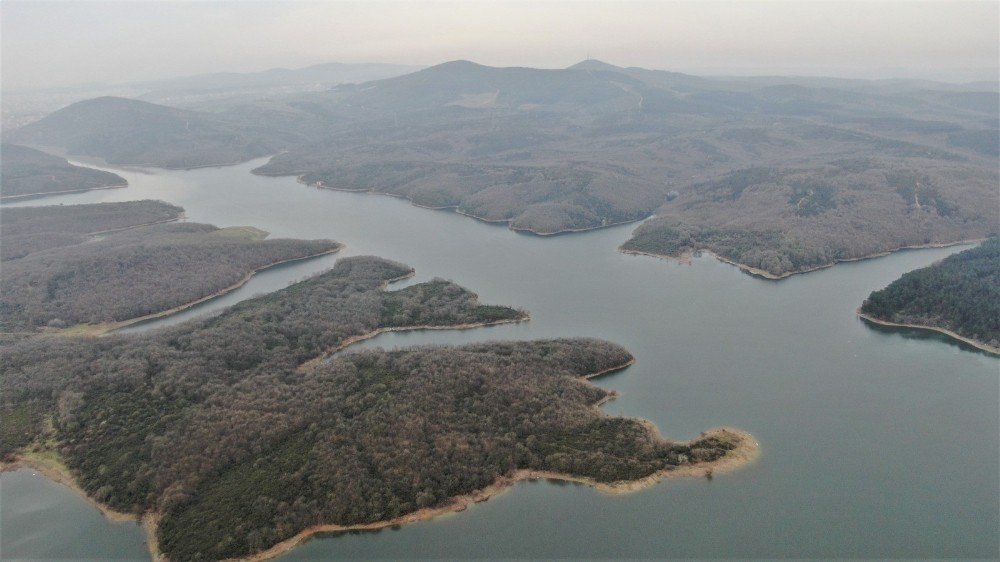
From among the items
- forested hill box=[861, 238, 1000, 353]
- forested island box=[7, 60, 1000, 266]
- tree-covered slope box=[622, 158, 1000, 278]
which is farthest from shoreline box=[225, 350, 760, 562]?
forested island box=[7, 60, 1000, 266]

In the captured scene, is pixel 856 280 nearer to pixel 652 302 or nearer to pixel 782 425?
pixel 652 302

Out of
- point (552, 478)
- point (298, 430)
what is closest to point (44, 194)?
point (298, 430)

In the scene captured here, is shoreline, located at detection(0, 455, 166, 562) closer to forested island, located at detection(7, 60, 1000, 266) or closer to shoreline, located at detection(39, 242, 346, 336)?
shoreline, located at detection(39, 242, 346, 336)

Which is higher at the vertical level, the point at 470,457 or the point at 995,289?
the point at 995,289

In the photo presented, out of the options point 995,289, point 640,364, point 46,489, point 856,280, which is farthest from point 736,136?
point 46,489

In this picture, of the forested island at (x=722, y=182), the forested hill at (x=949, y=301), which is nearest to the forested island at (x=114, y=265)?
the forested island at (x=722, y=182)

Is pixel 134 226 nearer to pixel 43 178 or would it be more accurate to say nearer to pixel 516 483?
pixel 43 178
